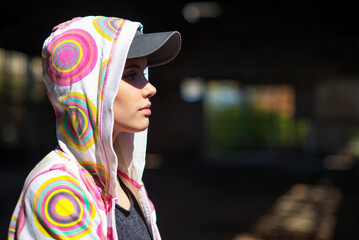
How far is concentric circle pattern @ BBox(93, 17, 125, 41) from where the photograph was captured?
1.25 m

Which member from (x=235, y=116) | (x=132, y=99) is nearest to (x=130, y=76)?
(x=132, y=99)

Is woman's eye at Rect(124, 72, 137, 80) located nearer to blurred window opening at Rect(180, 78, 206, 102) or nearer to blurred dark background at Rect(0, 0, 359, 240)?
blurred dark background at Rect(0, 0, 359, 240)

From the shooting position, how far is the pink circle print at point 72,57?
4.00 ft

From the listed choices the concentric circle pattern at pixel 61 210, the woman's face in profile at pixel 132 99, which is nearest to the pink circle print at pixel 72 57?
the woman's face in profile at pixel 132 99

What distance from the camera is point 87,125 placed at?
3.99ft

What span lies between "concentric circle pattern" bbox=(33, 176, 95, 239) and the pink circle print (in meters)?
0.25

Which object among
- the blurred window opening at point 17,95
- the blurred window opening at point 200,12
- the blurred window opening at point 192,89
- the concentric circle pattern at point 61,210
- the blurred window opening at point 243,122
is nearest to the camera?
the concentric circle pattern at point 61,210

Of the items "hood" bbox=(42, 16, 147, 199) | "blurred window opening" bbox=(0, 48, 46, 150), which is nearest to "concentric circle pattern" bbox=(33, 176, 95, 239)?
"hood" bbox=(42, 16, 147, 199)

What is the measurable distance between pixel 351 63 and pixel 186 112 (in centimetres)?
538

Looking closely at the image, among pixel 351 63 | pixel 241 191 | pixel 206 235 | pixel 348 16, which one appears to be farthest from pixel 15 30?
pixel 351 63

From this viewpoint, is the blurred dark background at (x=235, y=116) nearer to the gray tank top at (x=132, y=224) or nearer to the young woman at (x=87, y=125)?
the gray tank top at (x=132, y=224)

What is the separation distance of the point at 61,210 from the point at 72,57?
366 mm

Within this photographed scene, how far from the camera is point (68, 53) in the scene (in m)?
1.23

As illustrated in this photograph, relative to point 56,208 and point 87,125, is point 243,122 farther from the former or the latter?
point 56,208
